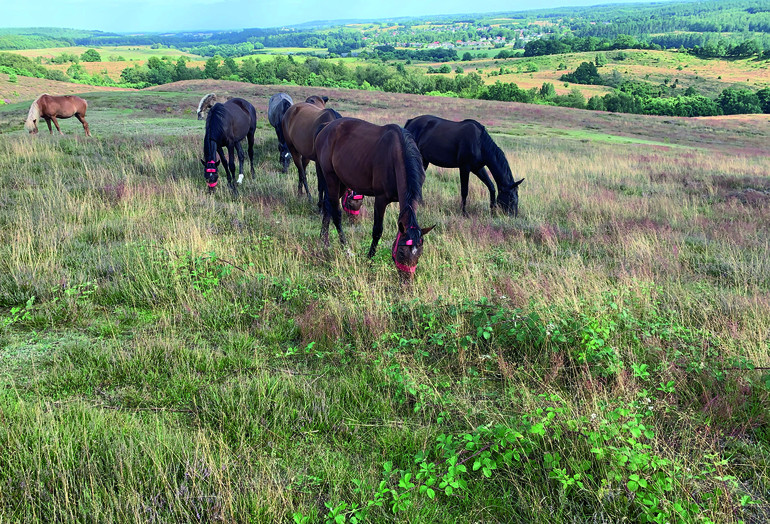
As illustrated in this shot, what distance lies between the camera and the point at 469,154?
9.59m

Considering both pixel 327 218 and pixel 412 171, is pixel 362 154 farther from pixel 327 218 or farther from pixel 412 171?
pixel 327 218

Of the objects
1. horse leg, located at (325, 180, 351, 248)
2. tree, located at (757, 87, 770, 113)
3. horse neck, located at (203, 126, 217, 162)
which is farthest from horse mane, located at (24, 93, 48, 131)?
tree, located at (757, 87, 770, 113)

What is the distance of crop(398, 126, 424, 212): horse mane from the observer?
5.37 m

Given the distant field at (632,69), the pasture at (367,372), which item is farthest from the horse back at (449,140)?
the distant field at (632,69)

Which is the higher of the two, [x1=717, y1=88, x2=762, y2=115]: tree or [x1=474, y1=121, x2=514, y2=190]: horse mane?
[x1=717, y1=88, x2=762, y2=115]: tree

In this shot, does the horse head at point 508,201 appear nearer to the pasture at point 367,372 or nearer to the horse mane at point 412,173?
the pasture at point 367,372

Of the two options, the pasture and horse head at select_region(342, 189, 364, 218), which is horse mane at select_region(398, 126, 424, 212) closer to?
the pasture

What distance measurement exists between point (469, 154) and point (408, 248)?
17.9 ft

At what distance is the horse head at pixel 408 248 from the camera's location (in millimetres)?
4953

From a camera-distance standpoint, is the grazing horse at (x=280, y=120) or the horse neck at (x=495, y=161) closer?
the horse neck at (x=495, y=161)

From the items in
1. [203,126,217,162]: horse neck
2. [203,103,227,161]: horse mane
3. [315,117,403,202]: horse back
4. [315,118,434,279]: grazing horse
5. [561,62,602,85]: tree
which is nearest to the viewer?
[315,118,434,279]: grazing horse

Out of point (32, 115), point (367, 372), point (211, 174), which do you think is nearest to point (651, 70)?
point (32, 115)

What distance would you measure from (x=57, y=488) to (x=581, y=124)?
4222 centimetres

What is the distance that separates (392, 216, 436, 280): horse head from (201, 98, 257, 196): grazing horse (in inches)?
237
